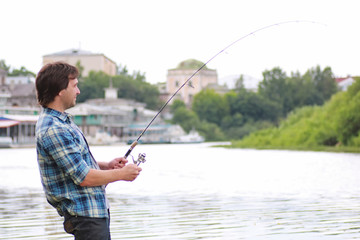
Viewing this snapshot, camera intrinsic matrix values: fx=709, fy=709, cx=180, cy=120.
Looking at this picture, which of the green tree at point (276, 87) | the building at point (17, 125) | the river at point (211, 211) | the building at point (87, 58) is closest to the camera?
the river at point (211, 211)

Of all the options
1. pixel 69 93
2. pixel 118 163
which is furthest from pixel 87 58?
pixel 69 93

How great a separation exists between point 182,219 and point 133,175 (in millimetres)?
4554

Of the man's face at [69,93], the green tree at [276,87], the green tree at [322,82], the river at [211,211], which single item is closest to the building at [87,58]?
the green tree at [276,87]

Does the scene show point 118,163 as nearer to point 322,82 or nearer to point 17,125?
point 17,125

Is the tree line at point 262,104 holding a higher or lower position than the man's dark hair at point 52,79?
higher

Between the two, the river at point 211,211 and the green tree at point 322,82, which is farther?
the green tree at point 322,82

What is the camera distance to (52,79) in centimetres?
311

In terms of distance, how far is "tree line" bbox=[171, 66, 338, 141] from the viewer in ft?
296

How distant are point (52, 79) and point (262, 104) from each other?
8874cm

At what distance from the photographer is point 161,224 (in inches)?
284

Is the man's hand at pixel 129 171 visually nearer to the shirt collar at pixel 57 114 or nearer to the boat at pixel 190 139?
the shirt collar at pixel 57 114

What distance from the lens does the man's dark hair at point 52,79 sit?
3111mm

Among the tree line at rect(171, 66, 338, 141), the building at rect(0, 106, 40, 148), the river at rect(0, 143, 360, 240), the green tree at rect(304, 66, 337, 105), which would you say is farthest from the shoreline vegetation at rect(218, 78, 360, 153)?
the green tree at rect(304, 66, 337, 105)

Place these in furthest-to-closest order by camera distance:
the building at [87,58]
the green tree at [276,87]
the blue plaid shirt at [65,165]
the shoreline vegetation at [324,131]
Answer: the building at [87,58] → the green tree at [276,87] → the shoreline vegetation at [324,131] → the blue plaid shirt at [65,165]
